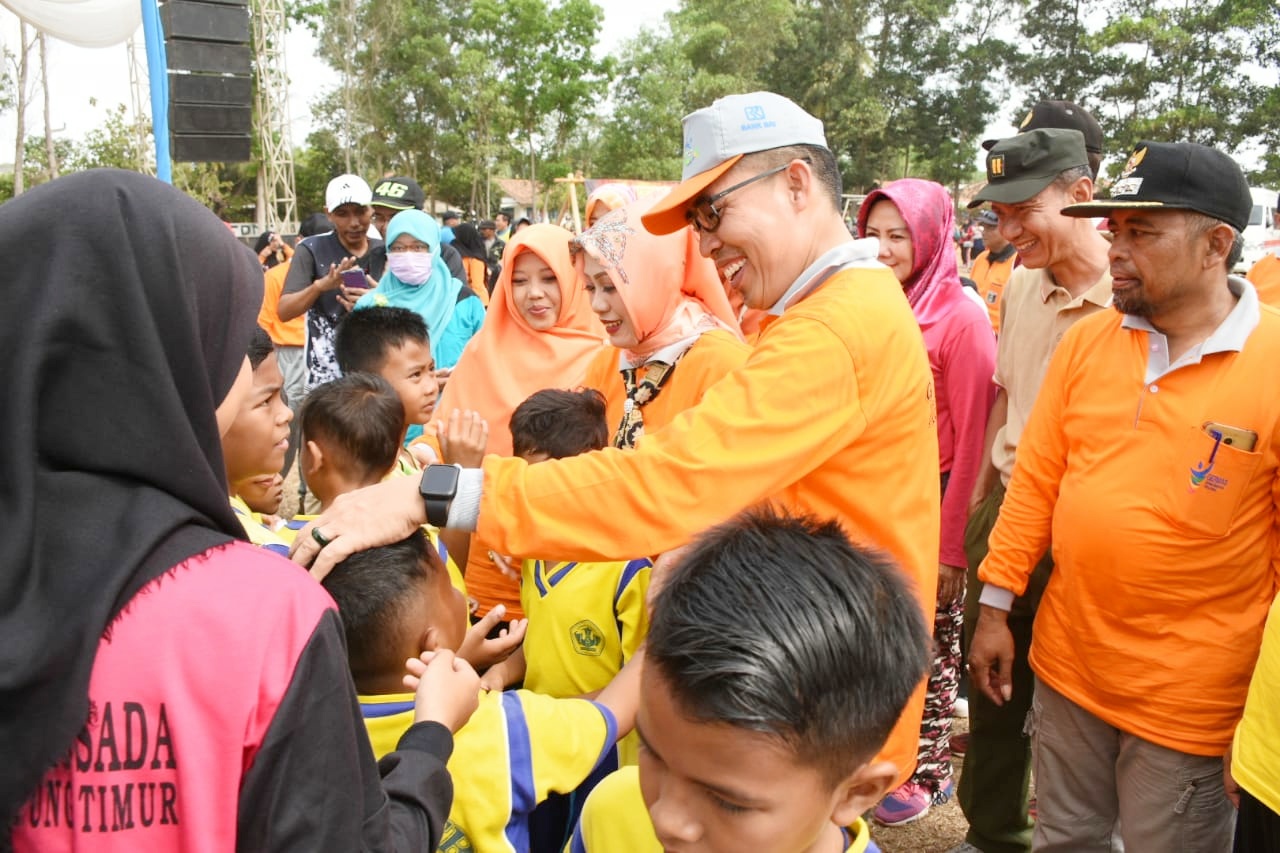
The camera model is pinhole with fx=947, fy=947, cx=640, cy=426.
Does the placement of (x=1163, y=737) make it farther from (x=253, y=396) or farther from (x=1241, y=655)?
(x=253, y=396)

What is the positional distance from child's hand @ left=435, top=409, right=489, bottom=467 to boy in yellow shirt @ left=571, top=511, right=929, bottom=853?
1.27 metres

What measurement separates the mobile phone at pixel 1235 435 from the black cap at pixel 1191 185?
501mm

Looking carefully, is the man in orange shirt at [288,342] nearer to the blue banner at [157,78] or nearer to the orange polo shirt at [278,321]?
the orange polo shirt at [278,321]

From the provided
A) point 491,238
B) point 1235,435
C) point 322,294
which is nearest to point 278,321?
point 322,294

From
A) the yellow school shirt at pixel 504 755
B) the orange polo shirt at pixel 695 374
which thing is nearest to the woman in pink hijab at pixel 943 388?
the orange polo shirt at pixel 695 374

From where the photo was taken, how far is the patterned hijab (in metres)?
3.54

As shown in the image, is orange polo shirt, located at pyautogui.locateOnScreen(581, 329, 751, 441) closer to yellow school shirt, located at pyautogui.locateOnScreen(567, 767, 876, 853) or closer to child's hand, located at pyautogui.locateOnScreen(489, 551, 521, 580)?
child's hand, located at pyautogui.locateOnScreen(489, 551, 521, 580)

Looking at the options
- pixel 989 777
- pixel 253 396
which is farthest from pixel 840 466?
pixel 989 777

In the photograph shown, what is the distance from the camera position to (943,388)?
348 cm

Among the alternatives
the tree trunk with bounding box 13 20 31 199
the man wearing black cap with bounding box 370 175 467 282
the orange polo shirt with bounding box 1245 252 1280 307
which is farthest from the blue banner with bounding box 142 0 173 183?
the tree trunk with bounding box 13 20 31 199

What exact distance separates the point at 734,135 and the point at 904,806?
8.48ft

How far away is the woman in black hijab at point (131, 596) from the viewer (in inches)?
38.2

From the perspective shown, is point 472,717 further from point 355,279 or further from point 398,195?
point 398,195

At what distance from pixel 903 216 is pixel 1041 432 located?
1.26 metres
